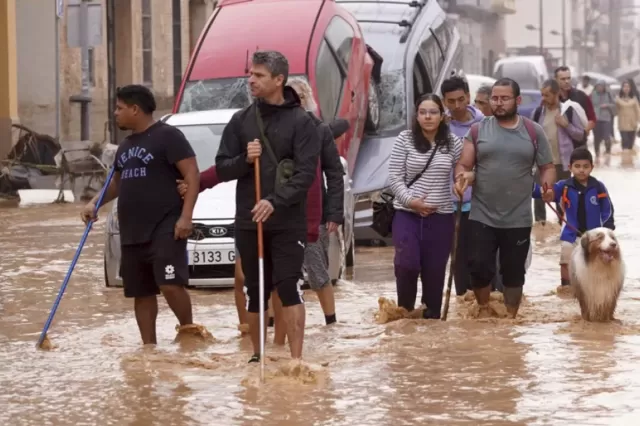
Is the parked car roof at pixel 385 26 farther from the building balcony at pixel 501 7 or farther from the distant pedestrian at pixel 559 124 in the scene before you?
the building balcony at pixel 501 7

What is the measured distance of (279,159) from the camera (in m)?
8.79

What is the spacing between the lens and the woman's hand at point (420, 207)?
33.9 ft

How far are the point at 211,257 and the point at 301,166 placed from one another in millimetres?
4178

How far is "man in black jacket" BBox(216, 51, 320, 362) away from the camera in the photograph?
8.68m

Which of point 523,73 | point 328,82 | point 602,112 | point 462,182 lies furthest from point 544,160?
point 523,73

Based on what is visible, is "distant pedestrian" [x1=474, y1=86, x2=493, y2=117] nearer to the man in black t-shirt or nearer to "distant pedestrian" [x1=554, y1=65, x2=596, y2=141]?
the man in black t-shirt

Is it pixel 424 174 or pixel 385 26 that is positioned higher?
pixel 385 26

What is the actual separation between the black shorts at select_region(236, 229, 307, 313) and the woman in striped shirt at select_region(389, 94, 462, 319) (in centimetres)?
169

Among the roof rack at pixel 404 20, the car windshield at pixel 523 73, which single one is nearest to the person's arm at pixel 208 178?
the roof rack at pixel 404 20

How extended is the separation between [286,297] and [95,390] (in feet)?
3.67

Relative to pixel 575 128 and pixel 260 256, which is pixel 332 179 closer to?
pixel 260 256

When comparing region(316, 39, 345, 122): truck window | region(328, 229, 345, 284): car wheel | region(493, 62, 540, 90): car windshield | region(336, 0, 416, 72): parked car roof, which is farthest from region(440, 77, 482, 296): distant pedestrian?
region(493, 62, 540, 90): car windshield

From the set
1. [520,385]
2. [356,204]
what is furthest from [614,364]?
[356,204]

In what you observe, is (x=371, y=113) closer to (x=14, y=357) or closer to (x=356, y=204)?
(x=356, y=204)
